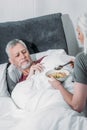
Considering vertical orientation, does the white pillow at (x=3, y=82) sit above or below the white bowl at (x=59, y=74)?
below

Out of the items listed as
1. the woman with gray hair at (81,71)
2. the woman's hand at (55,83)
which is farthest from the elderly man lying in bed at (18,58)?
the woman with gray hair at (81,71)

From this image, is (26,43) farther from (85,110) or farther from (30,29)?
(85,110)

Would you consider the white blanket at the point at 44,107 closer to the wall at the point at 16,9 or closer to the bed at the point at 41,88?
the bed at the point at 41,88

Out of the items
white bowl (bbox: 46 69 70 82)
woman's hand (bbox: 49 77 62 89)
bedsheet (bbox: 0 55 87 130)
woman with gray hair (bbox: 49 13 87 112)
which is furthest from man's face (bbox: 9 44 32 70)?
woman with gray hair (bbox: 49 13 87 112)

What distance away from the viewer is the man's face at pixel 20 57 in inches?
99.0

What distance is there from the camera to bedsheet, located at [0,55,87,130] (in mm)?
1765

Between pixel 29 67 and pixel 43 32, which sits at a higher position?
pixel 43 32

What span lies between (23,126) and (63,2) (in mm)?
1441

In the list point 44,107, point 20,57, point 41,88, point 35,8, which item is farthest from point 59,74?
point 35,8

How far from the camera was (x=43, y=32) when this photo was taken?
8.74ft

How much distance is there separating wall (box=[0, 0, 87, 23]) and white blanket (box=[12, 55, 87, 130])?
58 cm

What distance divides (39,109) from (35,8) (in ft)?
3.74

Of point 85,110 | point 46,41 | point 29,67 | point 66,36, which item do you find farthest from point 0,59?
point 85,110

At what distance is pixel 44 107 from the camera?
2.02 m
